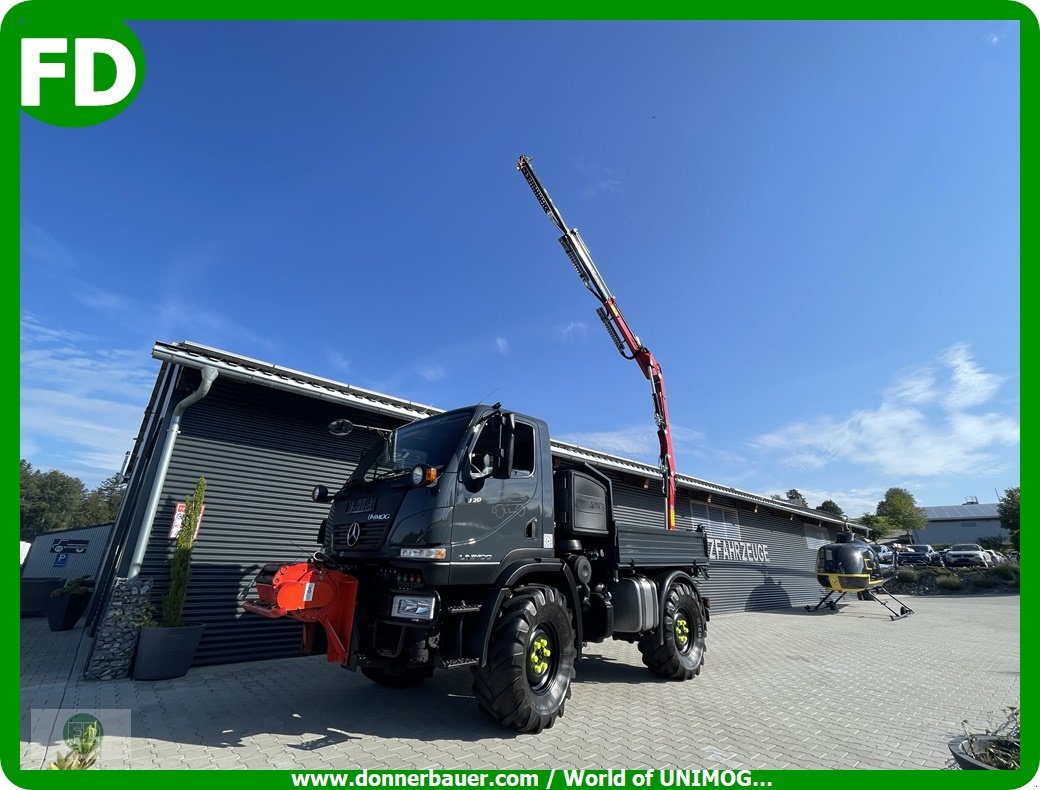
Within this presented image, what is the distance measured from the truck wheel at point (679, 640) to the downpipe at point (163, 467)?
6249 millimetres

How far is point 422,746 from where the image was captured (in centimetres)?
398

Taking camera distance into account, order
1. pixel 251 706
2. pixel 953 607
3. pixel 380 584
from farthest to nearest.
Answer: pixel 953 607
pixel 251 706
pixel 380 584

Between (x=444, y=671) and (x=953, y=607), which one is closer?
(x=444, y=671)

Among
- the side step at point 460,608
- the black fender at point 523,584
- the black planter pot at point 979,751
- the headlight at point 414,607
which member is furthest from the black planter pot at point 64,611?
the black planter pot at point 979,751

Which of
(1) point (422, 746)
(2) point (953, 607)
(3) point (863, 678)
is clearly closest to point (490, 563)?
(1) point (422, 746)

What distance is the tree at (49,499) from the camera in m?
49.8

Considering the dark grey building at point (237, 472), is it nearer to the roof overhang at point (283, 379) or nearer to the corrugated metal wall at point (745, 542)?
the roof overhang at point (283, 379)

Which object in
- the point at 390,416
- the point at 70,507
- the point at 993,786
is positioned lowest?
the point at 70,507

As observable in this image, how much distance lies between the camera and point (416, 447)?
16.9ft

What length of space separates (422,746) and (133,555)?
4555mm

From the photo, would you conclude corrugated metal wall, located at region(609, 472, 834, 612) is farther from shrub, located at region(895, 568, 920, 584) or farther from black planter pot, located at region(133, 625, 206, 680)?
black planter pot, located at region(133, 625, 206, 680)

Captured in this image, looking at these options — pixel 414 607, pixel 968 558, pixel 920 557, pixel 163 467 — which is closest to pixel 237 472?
pixel 163 467

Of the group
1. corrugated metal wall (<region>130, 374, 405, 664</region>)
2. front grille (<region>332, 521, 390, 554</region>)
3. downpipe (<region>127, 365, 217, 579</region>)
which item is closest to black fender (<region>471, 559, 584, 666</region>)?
front grille (<region>332, 521, 390, 554</region>)

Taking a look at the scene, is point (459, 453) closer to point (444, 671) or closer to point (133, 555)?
point (444, 671)
